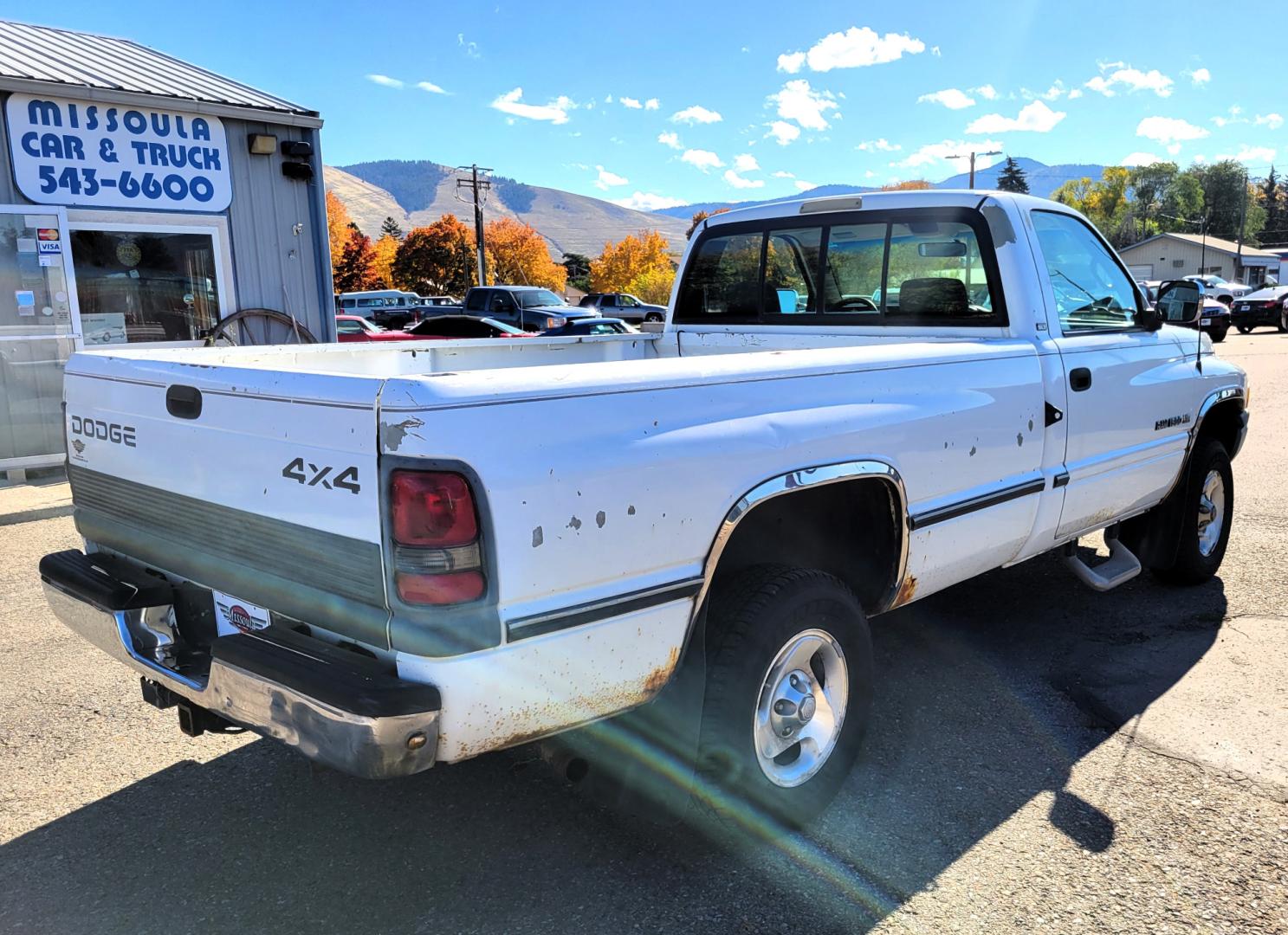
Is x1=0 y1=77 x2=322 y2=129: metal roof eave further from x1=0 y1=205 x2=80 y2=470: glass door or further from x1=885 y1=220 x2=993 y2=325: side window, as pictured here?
x1=885 y1=220 x2=993 y2=325: side window

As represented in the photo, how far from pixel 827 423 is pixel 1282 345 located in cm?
2630

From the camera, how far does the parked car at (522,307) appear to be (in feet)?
74.7

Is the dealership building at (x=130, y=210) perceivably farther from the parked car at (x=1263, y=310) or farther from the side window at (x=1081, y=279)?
the parked car at (x=1263, y=310)

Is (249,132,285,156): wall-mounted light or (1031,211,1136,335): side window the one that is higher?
(249,132,285,156): wall-mounted light

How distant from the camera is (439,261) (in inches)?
2992

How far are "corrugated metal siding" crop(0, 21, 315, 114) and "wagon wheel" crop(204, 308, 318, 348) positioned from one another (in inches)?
80.4

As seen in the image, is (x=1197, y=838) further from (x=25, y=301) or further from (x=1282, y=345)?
(x=1282, y=345)

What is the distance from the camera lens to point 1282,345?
24.1 meters

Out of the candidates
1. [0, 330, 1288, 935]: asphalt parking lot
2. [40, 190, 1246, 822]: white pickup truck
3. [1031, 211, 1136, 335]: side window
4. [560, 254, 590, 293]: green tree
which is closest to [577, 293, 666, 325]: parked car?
[1031, 211, 1136, 335]: side window

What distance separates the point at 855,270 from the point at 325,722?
3.16m

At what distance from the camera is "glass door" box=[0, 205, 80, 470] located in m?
8.49

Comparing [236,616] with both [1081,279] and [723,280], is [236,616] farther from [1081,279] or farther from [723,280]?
[1081,279]

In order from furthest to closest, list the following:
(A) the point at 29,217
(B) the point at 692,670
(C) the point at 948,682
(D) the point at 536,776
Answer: (A) the point at 29,217 < (C) the point at 948,682 < (D) the point at 536,776 < (B) the point at 692,670

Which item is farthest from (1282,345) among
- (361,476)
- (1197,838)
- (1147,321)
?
(361,476)
